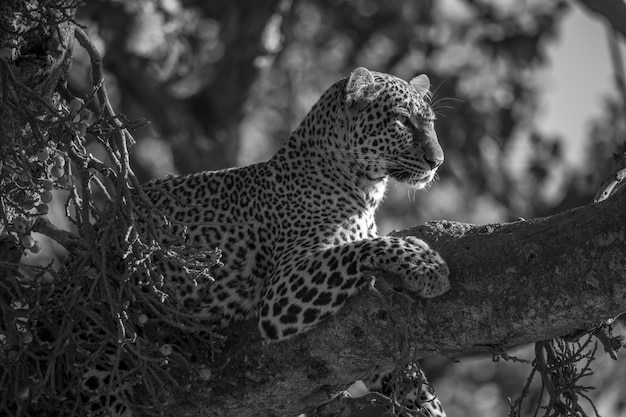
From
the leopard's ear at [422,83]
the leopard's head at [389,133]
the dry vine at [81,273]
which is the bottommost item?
the dry vine at [81,273]

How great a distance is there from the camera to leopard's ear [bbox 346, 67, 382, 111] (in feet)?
31.1

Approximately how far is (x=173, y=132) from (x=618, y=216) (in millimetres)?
10039

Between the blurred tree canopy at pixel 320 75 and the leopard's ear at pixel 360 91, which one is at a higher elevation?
the blurred tree canopy at pixel 320 75

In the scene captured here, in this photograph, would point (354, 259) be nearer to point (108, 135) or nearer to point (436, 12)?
point (108, 135)

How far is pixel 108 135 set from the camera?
23.6 ft

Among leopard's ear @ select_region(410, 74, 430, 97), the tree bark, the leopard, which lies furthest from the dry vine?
leopard's ear @ select_region(410, 74, 430, 97)

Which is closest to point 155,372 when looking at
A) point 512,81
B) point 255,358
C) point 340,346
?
point 255,358

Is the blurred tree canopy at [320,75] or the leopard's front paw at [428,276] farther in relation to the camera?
the blurred tree canopy at [320,75]

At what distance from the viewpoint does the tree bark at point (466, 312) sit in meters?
6.64

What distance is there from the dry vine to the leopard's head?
2136mm

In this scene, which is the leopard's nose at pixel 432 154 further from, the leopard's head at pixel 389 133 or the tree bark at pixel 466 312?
the tree bark at pixel 466 312

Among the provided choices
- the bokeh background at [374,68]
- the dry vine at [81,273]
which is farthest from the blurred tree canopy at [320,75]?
the dry vine at [81,273]

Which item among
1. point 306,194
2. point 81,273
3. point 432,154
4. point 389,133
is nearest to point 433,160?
point 432,154

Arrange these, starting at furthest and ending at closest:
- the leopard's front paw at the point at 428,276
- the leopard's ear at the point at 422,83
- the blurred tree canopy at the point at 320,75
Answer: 1. the blurred tree canopy at the point at 320,75
2. the leopard's ear at the point at 422,83
3. the leopard's front paw at the point at 428,276
